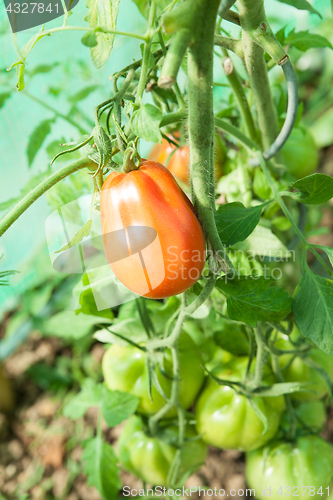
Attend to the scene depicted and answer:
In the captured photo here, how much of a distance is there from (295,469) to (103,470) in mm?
296

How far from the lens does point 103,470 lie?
1.93ft

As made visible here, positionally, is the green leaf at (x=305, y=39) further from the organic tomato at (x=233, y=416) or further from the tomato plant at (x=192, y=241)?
the organic tomato at (x=233, y=416)

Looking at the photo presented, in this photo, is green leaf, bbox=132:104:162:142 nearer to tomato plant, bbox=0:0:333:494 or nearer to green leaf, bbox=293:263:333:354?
→ tomato plant, bbox=0:0:333:494

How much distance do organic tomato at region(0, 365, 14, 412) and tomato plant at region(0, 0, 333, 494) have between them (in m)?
0.43

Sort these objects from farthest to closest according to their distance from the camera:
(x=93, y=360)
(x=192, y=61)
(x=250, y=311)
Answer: (x=93, y=360), (x=250, y=311), (x=192, y=61)

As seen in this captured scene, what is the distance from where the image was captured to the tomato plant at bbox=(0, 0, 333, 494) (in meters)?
0.30

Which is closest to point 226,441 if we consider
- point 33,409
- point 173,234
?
point 173,234

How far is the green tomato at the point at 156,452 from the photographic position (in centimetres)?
59

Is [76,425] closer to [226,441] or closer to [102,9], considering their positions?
[226,441]

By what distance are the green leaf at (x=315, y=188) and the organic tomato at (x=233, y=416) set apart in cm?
31

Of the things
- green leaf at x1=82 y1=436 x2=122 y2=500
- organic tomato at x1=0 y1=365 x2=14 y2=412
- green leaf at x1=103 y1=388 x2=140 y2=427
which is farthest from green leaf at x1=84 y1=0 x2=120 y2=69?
organic tomato at x1=0 y1=365 x2=14 y2=412

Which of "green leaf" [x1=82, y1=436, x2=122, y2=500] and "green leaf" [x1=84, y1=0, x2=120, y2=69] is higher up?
"green leaf" [x1=84, y1=0, x2=120, y2=69]

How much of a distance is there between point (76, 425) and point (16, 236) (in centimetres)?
51

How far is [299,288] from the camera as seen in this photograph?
415 millimetres
